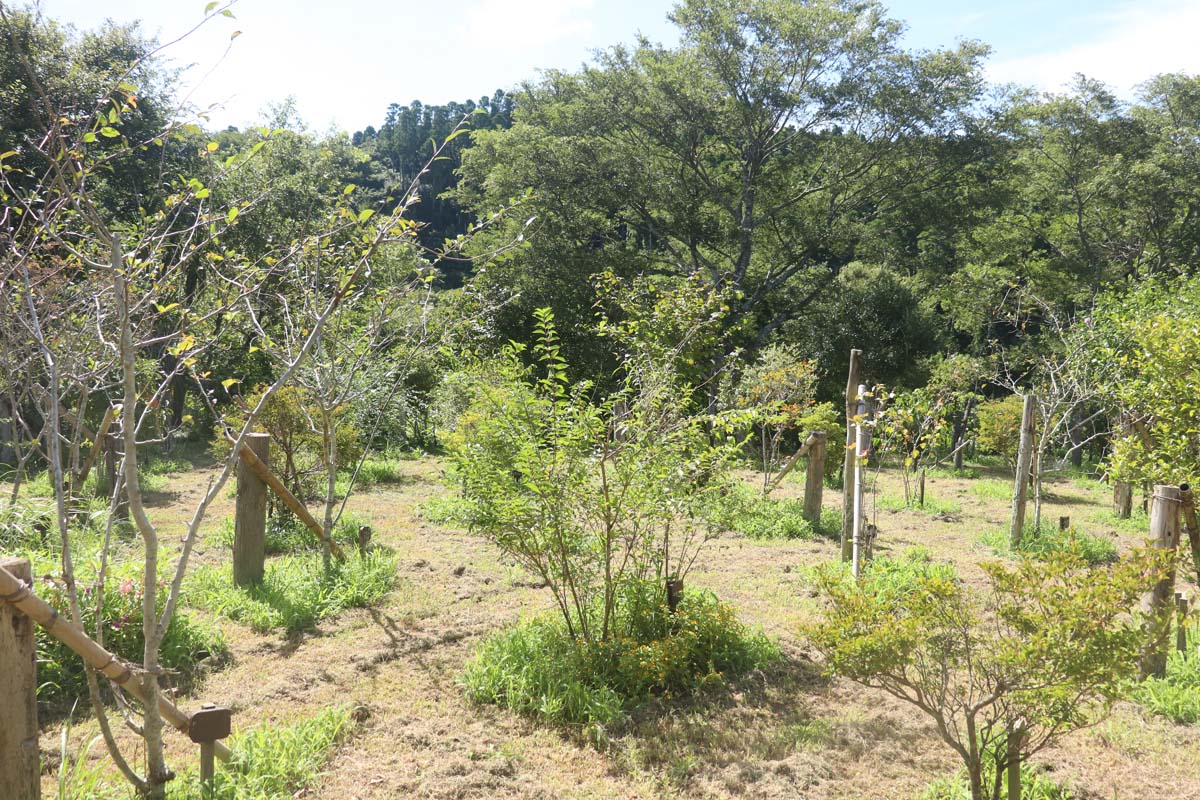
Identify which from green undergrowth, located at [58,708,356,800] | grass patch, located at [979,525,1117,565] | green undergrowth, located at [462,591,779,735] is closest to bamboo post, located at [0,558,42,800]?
green undergrowth, located at [58,708,356,800]

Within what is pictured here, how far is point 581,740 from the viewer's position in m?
4.27

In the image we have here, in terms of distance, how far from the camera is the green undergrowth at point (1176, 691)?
15.1 feet

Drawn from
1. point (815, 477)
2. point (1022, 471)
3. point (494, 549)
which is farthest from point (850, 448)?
point (494, 549)

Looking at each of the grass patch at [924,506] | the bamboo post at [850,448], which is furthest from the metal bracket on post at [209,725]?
the grass patch at [924,506]

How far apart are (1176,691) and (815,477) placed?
5198 mm

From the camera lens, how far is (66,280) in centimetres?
743

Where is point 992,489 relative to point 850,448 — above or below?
below

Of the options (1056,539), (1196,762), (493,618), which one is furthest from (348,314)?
(1056,539)

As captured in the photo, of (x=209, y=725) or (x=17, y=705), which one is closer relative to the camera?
(x=17, y=705)

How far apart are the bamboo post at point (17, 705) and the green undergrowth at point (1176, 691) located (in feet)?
17.1

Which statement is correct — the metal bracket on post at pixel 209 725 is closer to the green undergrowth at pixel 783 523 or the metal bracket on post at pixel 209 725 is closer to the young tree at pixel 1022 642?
the young tree at pixel 1022 642

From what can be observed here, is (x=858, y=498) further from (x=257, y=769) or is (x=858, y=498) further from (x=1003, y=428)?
(x=1003, y=428)

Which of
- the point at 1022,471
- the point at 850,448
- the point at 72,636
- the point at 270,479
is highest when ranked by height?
the point at 850,448

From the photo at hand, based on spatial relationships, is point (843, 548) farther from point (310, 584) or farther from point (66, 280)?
point (66, 280)
